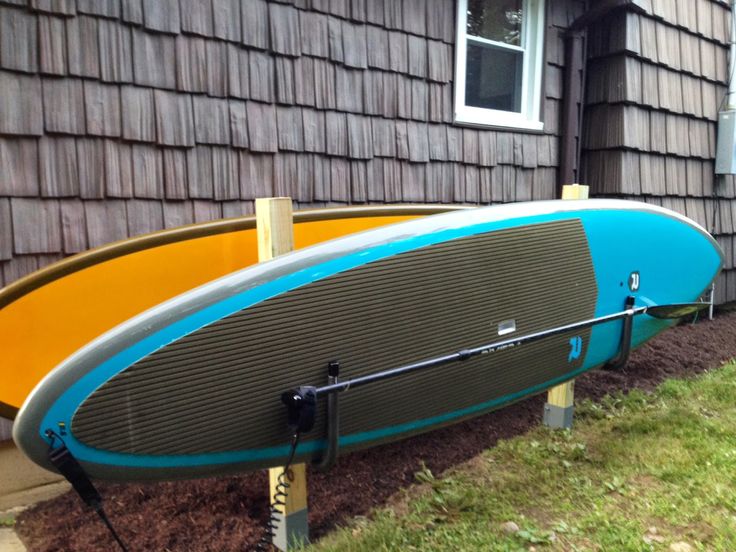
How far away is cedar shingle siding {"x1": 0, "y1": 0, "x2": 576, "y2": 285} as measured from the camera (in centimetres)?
221

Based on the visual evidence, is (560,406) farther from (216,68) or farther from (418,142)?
Result: (216,68)

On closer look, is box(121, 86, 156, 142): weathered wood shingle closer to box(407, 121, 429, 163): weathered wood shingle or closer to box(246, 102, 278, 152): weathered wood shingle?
box(246, 102, 278, 152): weathered wood shingle

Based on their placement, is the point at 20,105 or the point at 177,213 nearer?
the point at 20,105

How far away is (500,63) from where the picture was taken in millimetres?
3928

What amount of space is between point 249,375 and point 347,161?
172 cm

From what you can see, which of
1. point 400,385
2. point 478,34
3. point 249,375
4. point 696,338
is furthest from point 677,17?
point 249,375

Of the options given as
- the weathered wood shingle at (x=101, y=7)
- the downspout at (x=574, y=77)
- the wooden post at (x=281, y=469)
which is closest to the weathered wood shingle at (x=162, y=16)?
the weathered wood shingle at (x=101, y=7)

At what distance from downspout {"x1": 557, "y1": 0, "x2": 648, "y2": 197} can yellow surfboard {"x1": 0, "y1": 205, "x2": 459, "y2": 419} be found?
2581 millimetres

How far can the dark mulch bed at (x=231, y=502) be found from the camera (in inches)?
77.7

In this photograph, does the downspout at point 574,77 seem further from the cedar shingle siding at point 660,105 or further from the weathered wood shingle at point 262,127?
the weathered wood shingle at point 262,127

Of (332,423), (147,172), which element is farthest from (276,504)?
(147,172)

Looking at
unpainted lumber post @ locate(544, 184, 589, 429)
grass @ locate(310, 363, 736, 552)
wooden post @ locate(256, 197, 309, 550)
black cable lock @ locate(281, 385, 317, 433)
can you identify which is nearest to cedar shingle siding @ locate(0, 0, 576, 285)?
wooden post @ locate(256, 197, 309, 550)

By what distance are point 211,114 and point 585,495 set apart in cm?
213

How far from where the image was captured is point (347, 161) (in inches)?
122
